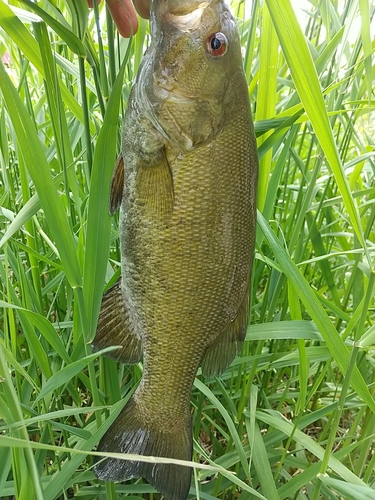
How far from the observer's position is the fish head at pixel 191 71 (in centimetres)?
63

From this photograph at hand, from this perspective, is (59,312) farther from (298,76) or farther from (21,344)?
(298,76)

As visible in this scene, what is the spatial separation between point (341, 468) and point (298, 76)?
0.69 m

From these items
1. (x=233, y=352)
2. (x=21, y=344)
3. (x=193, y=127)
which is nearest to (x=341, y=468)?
(x=233, y=352)

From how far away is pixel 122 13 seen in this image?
66cm

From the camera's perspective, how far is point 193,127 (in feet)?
2.10

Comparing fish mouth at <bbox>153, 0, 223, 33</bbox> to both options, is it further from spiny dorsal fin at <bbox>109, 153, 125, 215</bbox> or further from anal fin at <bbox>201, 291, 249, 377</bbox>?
anal fin at <bbox>201, 291, 249, 377</bbox>

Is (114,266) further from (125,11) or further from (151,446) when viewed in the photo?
(125,11)

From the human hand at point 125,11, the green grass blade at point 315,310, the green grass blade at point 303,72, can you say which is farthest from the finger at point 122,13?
the green grass blade at point 315,310

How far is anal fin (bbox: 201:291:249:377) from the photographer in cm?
72

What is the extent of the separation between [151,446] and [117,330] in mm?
209

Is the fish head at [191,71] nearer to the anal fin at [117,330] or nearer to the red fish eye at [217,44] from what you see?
the red fish eye at [217,44]

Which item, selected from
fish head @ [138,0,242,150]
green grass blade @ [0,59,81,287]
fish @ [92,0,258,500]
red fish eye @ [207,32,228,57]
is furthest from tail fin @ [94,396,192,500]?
red fish eye @ [207,32,228,57]

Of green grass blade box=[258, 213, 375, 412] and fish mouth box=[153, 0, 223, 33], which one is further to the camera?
green grass blade box=[258, 213, 375, 412]

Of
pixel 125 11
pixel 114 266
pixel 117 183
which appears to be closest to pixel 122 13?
pixel 125 11
